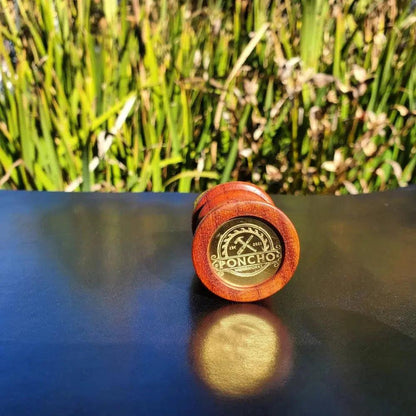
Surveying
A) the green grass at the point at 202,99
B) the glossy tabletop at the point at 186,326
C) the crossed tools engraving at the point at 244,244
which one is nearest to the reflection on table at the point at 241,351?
the glossy tabletop at the point at 186,326

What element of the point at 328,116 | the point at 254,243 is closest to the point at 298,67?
the point at 328,116

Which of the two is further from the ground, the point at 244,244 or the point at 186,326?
the point at 244,244

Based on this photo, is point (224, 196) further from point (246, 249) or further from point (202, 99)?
point (202, 99)

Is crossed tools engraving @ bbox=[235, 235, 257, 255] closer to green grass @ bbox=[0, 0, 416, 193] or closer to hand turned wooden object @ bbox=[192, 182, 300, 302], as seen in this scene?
hand turned wooden object @ bbox=[192, 182, 300, 302]

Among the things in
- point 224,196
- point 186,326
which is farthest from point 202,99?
point 186,326

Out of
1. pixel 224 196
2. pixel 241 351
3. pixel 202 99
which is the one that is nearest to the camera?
pixel 241 351

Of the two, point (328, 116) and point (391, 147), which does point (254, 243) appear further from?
point (391, 147)

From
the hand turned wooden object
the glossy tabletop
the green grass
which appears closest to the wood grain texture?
the hand turned wooden object

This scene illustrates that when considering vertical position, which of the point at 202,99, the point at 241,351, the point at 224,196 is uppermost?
the point at 224,196
